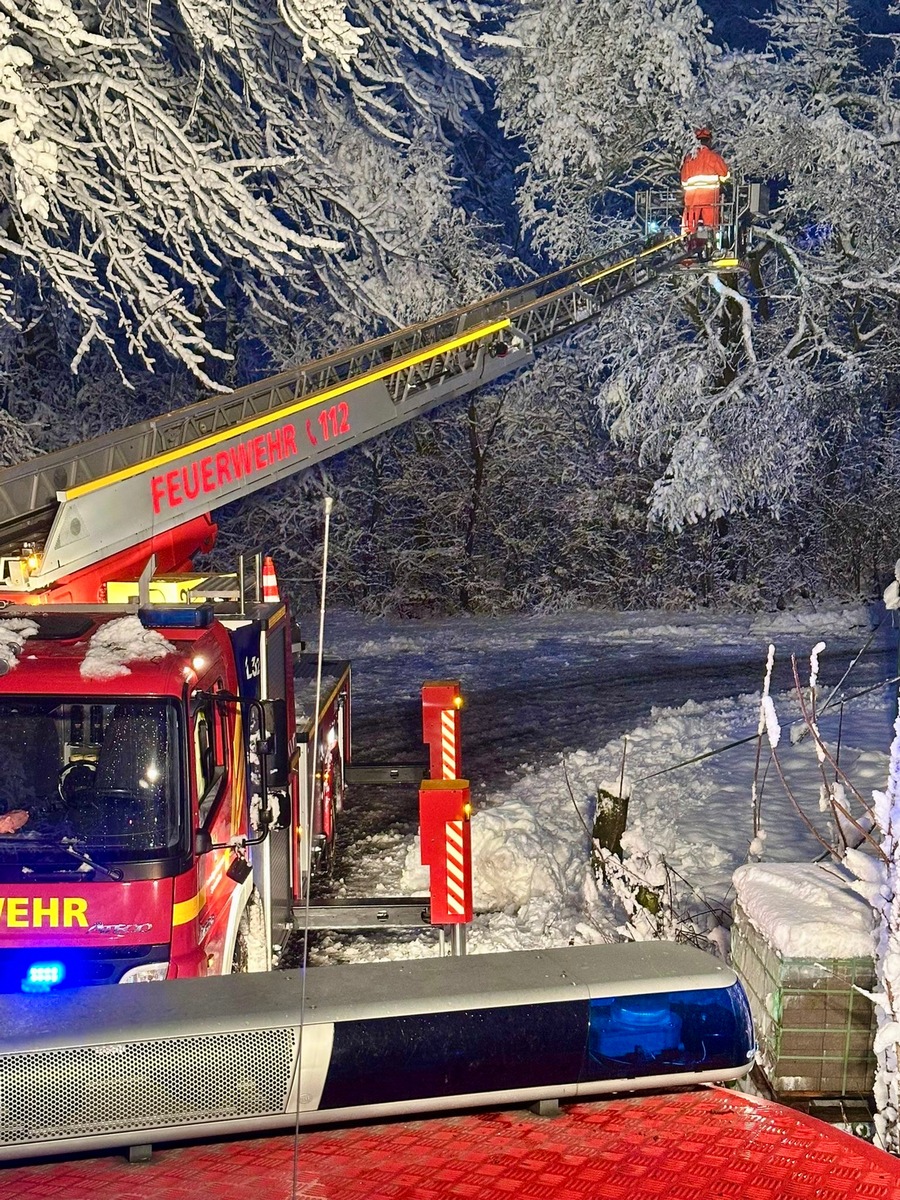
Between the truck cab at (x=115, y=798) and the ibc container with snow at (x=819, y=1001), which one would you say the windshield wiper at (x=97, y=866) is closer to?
the truck cab at (x=115, y=798)

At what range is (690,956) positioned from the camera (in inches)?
130

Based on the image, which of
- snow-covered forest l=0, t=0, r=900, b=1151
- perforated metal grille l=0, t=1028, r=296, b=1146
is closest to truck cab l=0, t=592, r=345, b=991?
perforated metal grille l=0, t=1028, r=296, b=1146

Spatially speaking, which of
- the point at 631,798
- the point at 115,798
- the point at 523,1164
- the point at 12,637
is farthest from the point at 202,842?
the point at 631,798

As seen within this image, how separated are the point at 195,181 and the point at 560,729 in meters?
8.04

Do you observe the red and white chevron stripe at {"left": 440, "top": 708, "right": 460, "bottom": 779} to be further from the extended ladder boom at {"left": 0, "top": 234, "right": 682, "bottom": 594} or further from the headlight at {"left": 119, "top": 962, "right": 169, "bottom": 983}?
the headlight at {"left": 119, "top": 962, "right": 169, "bottom": 983}

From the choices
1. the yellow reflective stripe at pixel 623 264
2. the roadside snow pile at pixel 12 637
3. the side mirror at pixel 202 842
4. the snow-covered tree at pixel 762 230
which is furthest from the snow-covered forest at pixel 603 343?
the side mirror at pixel 202 842

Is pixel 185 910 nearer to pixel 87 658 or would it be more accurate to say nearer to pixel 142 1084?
pixel 87 658

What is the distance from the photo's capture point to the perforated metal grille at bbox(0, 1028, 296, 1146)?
9.02ft

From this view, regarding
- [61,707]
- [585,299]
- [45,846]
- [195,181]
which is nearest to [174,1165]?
[45,846]

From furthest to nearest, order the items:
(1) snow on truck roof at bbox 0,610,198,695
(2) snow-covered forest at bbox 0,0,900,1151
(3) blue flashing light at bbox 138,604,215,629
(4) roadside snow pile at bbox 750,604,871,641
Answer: (4) roadside snow pile at bbox 750,604,871,641 < (2) snow-covered forest at bbox 0,0,900,1151 < (3) blue flashing light at bbox 138,604,215,629 < (1) snow on truck roof at bbox 0,610,198,695

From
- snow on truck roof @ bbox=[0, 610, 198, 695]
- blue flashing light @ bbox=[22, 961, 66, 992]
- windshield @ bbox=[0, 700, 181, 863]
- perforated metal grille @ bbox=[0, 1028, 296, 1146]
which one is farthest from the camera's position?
snow on truck roof @ bbox=[0, 610, 198, 695]

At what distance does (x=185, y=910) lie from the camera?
16.3 feet

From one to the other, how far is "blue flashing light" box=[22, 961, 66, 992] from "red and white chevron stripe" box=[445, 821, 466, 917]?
2.63 m

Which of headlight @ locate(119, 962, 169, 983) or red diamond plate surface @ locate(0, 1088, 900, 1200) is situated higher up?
red diamond plate surface @ locate(0, 1088, 900, 1200)
